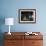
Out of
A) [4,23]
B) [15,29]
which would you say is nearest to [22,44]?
[15,29]

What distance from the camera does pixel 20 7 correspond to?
4.46 m

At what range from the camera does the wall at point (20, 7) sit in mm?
4469

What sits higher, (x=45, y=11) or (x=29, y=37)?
(x=45, y=11)

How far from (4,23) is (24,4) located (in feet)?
3.20

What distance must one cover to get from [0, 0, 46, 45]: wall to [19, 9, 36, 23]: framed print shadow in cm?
11

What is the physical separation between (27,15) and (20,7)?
377 millimetres

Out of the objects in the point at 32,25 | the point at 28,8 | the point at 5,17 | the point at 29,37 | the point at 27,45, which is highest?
the point at 28,8

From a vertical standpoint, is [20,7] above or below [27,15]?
above

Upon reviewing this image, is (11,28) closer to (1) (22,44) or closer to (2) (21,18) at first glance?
(2) (21,18)

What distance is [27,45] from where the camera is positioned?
3926 mm

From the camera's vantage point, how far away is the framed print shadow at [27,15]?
4472 millimetres

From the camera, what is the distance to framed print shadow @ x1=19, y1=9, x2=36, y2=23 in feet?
14.7

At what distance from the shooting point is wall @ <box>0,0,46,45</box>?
4469 mm

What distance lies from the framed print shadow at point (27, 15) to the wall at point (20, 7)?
0.37ft
